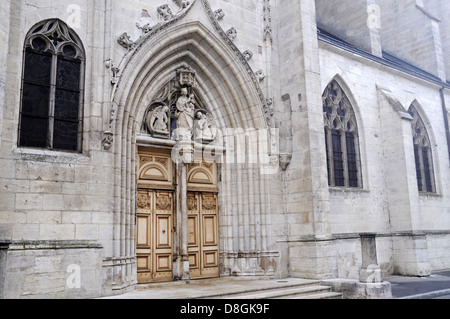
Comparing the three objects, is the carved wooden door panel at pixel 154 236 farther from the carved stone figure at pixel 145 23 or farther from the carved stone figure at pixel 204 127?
the carved stone figure at pixel 145 23

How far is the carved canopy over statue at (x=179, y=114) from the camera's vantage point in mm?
9250

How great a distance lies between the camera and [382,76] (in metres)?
13.6

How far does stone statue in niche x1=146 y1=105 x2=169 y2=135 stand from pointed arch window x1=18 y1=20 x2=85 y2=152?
169 cm

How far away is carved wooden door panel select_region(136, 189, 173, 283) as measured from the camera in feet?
28.8

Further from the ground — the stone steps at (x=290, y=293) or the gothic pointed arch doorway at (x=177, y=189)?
the gothic pointed arch doorway at (x=177, y=189)

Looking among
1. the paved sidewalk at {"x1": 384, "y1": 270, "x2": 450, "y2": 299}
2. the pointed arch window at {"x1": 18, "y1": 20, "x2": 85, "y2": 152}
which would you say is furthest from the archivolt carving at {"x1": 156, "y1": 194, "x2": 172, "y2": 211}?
the paved sidewalk at {"x1": 384, "y1": 270, "x2": 450, "y2": 299}

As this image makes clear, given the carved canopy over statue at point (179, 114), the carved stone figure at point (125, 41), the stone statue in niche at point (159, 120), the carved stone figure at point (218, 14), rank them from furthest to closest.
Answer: the carved stone figure at point (218, 14)
the carved canopy over statue at point (179, 114)
the stone statue in niche at point (159, 120)
the carved stone figure at point (125, 41)

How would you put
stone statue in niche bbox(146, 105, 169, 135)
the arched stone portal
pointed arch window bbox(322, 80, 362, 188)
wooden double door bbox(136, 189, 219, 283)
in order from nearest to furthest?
the arched stone portal
wooden double door bbox(136, 189, 219, 283)
stone statue in niche bbox(146, 105, 169, 135)
pointed arch window bbox(322, 80, 362, 188)

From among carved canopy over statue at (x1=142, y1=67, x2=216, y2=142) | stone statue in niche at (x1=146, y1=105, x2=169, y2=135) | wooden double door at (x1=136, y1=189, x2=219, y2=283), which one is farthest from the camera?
carved canopy over statue at (x1=142, y1=67, x2=216, y2=142)

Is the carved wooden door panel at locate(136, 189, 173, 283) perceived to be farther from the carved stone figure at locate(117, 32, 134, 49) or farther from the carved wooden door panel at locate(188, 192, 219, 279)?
the carved stone figure at locate(117, 32, 134, 49)

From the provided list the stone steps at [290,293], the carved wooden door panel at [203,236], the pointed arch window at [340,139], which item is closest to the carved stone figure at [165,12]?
the carved wooden door panel at [203,236]

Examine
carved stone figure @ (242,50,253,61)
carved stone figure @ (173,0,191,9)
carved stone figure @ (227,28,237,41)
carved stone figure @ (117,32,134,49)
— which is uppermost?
carved stone figure @ (173,0,191,9)

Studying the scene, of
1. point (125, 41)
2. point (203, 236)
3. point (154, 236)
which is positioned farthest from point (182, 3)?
point (203, 236)

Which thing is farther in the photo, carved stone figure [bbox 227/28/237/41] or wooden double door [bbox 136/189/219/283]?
carved stone figure [bbox 227/28/237/41]
